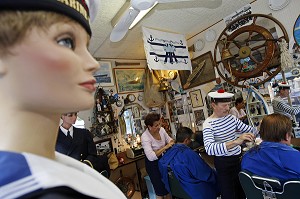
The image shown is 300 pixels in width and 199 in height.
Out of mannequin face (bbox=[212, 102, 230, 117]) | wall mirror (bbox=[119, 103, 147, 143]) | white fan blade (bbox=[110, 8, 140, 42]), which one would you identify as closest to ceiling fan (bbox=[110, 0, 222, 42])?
white fan blade (bbox=[110, 8, 140, 42])

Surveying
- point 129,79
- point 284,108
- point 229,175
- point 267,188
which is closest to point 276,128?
point 267,188

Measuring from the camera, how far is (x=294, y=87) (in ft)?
7.25

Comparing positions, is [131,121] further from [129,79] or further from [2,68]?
[2,68]

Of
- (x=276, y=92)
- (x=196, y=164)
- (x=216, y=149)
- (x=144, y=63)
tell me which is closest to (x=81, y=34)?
(x=216, y=149)

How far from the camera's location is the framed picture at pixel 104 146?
3.22 metres

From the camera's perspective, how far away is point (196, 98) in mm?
3256

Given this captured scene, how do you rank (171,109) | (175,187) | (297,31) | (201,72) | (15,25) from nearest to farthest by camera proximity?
(15,25), (175,187), (297,31), (201,72), (171,109)

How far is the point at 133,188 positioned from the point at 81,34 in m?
3.23

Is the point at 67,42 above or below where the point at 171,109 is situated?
above

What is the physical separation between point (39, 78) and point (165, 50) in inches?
92.6

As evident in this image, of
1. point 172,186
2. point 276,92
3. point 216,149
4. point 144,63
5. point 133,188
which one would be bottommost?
point 133,188

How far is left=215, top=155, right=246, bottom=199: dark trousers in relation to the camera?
169 centimetres

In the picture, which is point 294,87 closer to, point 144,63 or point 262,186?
point 262,186

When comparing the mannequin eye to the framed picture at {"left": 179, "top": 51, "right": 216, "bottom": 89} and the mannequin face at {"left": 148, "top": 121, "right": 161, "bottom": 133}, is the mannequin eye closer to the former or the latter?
the mannequin face at {"left": 148, "top": 121, "right": 161, "bottom": 133}
